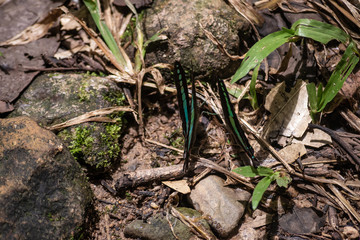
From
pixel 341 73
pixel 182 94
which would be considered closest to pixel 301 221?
pixel 341 73

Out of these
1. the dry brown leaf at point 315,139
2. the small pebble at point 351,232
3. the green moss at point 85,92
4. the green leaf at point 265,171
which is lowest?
the small pebble at point 351,232

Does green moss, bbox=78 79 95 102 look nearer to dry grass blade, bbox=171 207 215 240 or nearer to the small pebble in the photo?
dry grass blade, bbox=171 207 215 240

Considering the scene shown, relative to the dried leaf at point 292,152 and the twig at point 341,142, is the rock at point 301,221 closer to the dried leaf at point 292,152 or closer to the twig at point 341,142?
the dried leaf at point 292,152

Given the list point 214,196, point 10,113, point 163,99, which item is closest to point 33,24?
point 10,113

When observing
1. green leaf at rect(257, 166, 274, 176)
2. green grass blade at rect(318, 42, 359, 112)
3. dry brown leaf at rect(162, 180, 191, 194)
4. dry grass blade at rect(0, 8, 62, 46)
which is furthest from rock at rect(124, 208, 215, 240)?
dry grass blade at rect(0, 8, 62, 46)

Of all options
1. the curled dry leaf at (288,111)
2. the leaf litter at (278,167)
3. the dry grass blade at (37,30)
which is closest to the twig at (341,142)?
the leaf litter at (278,167)

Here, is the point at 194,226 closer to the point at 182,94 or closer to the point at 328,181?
the point at 182,94

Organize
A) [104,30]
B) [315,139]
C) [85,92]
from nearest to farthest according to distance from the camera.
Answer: [315,139] < [85,92] < [104,30]
